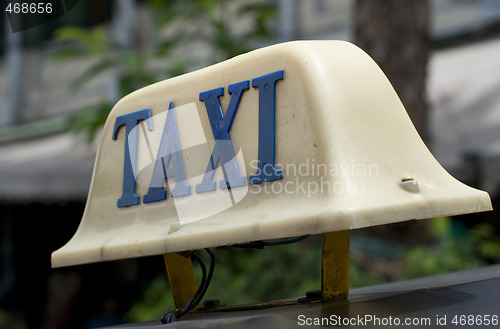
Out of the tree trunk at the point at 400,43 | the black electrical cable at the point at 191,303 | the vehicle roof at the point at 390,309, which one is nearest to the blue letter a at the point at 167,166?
the black electrical cable at the point at 191,303

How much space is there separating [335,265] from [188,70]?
4784mm

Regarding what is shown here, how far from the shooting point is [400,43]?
5012 millimetres

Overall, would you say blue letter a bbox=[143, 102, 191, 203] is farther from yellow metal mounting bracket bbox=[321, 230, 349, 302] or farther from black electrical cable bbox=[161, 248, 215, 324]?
yellow metal mounting bracket bbox=[321, 230, 349, 302]

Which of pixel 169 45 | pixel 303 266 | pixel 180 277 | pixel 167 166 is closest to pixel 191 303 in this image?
pixel 180 277

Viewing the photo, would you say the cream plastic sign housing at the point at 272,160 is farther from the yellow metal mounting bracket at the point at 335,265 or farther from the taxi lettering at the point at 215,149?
→ the yellow metal mounting bracket at the point at 335,265

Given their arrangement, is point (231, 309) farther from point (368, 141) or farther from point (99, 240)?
point (368, 141)

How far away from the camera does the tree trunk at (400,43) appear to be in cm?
498

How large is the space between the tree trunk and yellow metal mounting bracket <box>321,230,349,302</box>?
3355 mm

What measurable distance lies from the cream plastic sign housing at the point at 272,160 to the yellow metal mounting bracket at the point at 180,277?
20cm

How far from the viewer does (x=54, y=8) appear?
2.26 meters

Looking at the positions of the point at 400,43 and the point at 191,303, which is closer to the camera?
the point at 191,303

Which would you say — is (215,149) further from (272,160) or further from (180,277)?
(180,277)

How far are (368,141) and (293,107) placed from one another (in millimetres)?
204

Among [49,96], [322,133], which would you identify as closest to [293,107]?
[322,133]
